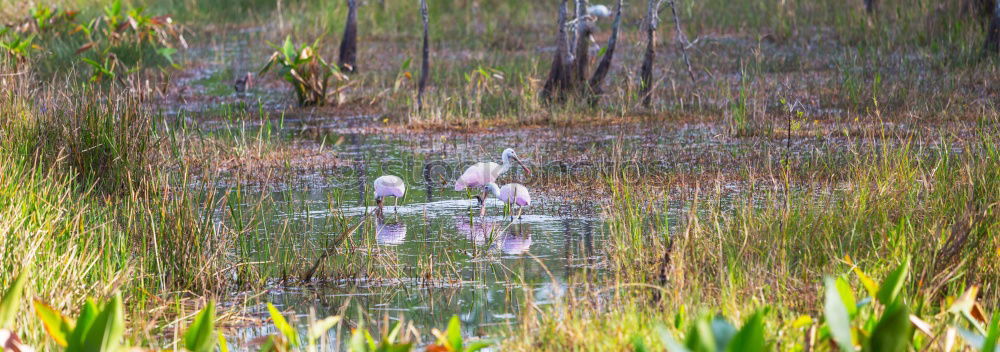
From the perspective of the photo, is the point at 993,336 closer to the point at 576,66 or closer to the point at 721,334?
the point at 721,334

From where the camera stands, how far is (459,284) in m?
5.27

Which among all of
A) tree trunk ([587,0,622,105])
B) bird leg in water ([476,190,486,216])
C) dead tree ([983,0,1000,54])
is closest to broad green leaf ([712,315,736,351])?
bird leg in water ([476,190,486,216])

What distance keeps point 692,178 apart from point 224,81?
26.9ft

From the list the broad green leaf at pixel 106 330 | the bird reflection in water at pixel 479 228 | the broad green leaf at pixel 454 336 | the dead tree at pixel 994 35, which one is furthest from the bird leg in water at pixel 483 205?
the dead tree at pixel 994 35

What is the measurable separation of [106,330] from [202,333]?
0.25 metres

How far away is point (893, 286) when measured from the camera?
3283mm

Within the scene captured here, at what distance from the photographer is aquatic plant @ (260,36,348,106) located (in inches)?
459

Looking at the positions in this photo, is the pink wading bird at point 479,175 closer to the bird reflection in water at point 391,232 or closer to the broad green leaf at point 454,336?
the bird reflection in water at point 391,232

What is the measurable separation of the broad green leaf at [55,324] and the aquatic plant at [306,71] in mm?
8455

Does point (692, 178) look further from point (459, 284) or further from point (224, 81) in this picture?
point (224, 81)

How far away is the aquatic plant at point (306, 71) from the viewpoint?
11.7 m

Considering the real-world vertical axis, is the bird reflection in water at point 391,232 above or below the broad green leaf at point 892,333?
below

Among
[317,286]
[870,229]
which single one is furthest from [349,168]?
[870,229]

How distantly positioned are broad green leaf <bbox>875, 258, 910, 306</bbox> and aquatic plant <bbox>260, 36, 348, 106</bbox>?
8.64m
